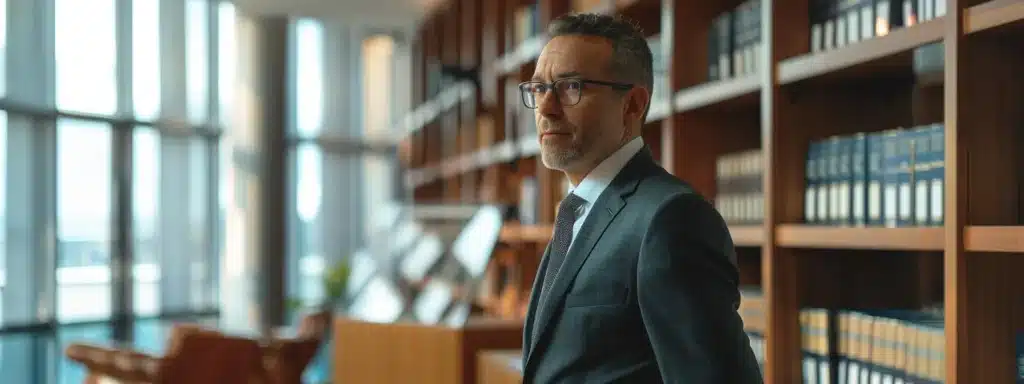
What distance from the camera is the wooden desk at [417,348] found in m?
3.53

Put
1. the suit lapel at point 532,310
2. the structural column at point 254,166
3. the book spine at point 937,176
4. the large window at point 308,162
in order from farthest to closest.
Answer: the large window at point 308,162 → the structural column at point 254,166 → the book spine at point 937,176 → the suit lapel at point 532,310

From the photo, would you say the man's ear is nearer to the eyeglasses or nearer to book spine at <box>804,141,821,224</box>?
the eyeglasses

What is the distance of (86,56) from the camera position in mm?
7543

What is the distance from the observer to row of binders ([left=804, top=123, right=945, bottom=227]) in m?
2.43

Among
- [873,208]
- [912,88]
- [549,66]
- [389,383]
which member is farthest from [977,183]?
[389,383]

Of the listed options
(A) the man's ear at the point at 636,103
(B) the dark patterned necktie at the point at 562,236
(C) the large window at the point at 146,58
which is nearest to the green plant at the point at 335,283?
(C) the large window at the point at 146,58

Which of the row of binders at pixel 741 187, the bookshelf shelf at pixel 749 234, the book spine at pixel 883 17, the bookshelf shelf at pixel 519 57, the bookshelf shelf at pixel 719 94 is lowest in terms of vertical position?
the bookshelf shelf at pixel 749 234

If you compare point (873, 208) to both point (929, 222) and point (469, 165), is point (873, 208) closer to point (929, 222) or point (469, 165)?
point (929, 222)

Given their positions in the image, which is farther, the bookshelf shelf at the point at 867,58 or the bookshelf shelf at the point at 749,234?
the bookshelf shelf at the point at 749,234

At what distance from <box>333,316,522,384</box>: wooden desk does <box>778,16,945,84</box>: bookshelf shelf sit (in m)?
1.32

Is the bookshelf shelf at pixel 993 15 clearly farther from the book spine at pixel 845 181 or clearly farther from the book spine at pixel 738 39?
the book spine at pixel 738 39

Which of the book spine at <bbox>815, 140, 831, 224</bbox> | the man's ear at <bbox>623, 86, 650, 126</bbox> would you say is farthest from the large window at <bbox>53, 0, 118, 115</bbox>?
the man's ear at <bbox>623, 86, 650, 126</bbox>

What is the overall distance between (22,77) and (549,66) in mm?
6185

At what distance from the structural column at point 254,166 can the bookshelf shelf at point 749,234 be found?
652 cm
